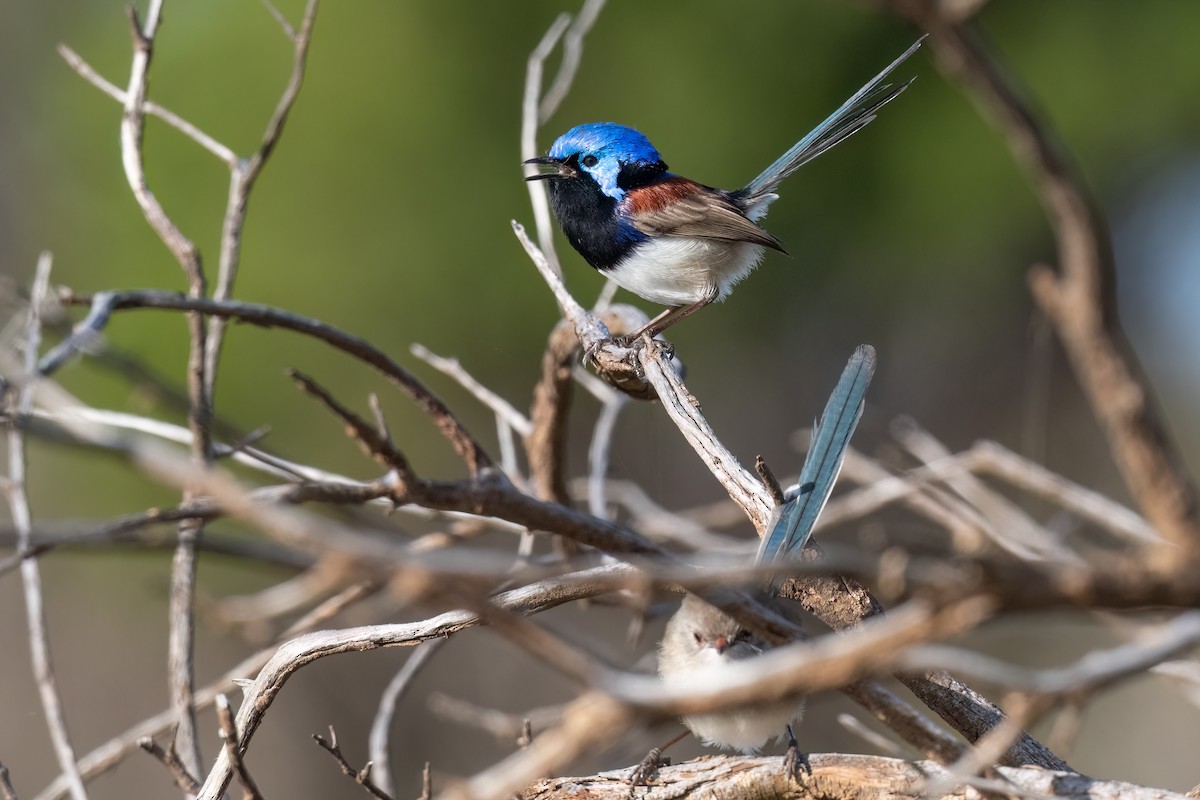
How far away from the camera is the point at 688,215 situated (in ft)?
14.1

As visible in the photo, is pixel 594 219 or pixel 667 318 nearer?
pixel 667 318

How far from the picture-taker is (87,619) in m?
9.98

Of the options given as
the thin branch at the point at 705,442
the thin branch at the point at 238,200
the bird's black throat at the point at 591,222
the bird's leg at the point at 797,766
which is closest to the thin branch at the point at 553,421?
the thin branch at the point at 705,442

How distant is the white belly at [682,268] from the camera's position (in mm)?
4273

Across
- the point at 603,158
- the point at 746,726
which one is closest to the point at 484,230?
the point at 603,158

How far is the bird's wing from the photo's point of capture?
4.24 metres

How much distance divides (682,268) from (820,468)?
2.39 metres

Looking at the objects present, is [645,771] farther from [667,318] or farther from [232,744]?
[667,318]

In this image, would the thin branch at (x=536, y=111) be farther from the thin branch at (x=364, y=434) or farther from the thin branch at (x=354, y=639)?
the thin branch at (x=364, y=434)

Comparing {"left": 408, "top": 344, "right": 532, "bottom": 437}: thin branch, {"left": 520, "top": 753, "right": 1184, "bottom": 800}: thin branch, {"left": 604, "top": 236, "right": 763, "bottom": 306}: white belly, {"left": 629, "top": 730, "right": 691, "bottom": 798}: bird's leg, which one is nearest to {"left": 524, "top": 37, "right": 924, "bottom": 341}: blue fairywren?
{"left": 604, "top": 236, "right": 763, "bottom": 306}: white belly

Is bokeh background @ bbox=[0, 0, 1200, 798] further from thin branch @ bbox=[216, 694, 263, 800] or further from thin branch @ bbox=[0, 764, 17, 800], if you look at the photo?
thin branch @ bbox=[216, 694, 263, 800]

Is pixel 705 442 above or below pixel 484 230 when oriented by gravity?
below

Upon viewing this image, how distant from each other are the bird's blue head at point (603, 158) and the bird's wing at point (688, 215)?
80 mm

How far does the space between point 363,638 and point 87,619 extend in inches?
350
